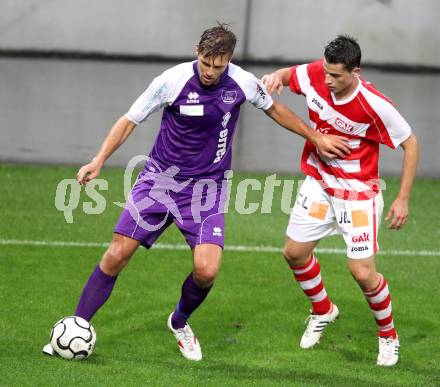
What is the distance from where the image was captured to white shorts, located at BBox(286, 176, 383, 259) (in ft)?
26.7

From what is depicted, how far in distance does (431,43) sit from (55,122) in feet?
28.5

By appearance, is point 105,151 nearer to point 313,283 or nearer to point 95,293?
point 95,293

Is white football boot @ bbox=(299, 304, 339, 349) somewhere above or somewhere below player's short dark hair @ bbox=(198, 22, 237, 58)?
below

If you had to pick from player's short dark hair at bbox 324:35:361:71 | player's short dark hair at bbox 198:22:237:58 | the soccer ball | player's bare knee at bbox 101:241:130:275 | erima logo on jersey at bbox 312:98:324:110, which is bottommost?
the soccer ball

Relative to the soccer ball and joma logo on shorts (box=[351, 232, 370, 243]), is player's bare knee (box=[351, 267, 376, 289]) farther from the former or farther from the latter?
the soccer ball

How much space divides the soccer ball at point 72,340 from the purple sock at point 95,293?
0.99ft

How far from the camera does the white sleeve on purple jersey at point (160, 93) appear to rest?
303 inches

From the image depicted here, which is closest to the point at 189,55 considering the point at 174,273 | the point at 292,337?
the point at 174,273

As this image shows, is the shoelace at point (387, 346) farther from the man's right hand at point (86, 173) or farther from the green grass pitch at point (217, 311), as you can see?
the man's right hand at point (86, 173)

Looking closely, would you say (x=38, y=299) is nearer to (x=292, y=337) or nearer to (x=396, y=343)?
(x=292, y=337)

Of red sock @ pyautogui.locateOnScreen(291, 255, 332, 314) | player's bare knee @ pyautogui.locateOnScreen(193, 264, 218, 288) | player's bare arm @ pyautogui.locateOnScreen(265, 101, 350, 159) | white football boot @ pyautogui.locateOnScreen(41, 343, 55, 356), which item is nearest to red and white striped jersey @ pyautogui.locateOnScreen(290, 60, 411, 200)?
player's bare arm @ pyautogui.locateOnScreen(265, 101, 350, 159)

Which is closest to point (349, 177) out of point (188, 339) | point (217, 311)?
Answer: point (188, 339)

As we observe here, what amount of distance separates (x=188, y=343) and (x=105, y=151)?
1.63 metres

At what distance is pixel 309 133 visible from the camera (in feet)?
26.6
